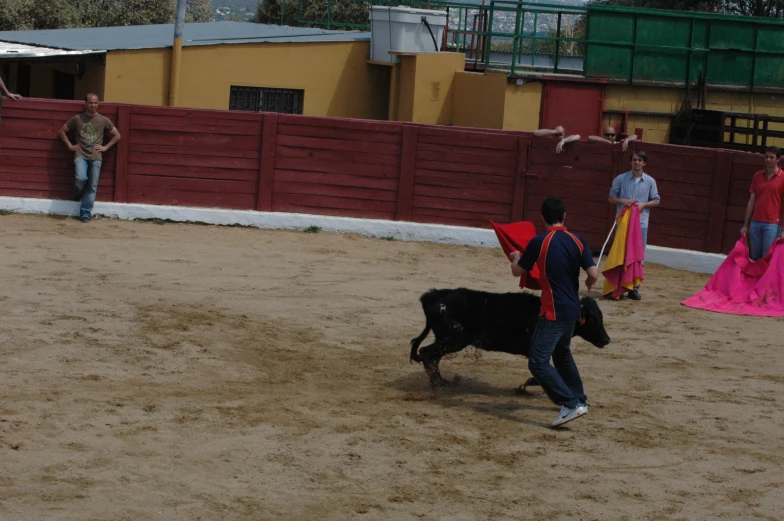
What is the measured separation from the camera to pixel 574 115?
17.6 meters

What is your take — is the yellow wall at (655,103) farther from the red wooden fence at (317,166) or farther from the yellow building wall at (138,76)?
the yellow building wall at (138,76)

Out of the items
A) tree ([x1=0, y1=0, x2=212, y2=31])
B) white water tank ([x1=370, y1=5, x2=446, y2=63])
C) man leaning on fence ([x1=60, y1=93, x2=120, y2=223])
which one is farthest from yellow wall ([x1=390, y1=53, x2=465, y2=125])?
tree ([x1=0, y1=0, x2=212, y2=31])

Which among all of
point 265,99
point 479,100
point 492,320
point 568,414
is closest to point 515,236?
point 492,320

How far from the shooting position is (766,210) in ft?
34.3

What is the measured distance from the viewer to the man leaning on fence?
13.1m

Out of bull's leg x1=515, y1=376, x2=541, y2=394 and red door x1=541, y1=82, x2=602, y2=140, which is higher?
red door x1=541, y1=82, x2=602, y2=140

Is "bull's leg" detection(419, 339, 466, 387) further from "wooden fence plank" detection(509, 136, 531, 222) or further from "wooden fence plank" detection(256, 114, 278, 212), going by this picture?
"wooden fence plank" detection(256, 114, 278, 212)

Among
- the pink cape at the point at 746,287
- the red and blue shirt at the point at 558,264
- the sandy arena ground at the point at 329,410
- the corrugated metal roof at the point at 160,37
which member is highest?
the corrugated metal roof at the point at 160,37

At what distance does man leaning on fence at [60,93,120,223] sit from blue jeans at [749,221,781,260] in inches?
298

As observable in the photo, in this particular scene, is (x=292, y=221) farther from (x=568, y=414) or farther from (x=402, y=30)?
(x=568, y=414)

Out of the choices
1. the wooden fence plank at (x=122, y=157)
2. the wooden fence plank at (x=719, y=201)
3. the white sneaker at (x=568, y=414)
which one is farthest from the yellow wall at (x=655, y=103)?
the white sneaker at (x=568, y=414)

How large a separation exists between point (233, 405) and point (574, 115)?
40.0 ft

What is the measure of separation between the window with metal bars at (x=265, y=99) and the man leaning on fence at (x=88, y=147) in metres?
5.79

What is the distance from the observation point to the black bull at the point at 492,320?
22.4 ft
